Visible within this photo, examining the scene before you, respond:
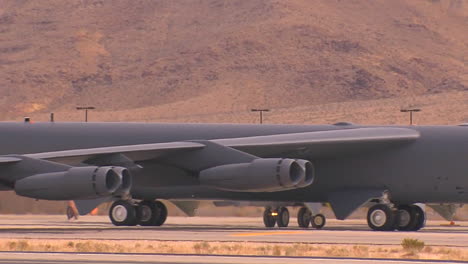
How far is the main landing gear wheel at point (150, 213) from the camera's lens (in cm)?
4959

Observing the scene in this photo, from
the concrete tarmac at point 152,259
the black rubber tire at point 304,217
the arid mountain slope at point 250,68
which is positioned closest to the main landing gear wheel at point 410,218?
the black rubber tire at point 304,217

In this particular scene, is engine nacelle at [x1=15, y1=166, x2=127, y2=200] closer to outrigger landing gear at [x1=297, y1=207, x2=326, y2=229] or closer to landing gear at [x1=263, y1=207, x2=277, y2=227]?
outrigger landing gear at [x1=297, y1=207, x2=326, y2=229]

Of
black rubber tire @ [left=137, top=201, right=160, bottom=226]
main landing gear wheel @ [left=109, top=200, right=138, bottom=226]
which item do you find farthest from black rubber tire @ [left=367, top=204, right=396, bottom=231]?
main landing gear wheel @ [left=109, top=200, right=138, bottom=226]

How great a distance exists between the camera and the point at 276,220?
52031 millimetres

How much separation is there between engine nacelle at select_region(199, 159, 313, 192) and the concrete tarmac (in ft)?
48.4

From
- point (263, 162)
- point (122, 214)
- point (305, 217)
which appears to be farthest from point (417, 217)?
point (122, 214)

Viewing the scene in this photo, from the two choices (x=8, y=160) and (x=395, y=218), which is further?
(x=395, y=218)

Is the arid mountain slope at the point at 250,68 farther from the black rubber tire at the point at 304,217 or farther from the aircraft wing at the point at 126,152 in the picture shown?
the aircraft wing at the point at 126,152

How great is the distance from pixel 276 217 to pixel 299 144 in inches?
A: 273

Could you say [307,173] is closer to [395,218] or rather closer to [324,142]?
[324,142]

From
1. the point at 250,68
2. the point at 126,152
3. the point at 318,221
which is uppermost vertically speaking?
the point at 250,68

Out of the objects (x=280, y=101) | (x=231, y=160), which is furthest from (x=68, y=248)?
(x=280, y=101)

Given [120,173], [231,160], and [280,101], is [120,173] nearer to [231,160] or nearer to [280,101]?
[231,160]

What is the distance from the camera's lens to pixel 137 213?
49.3 m
